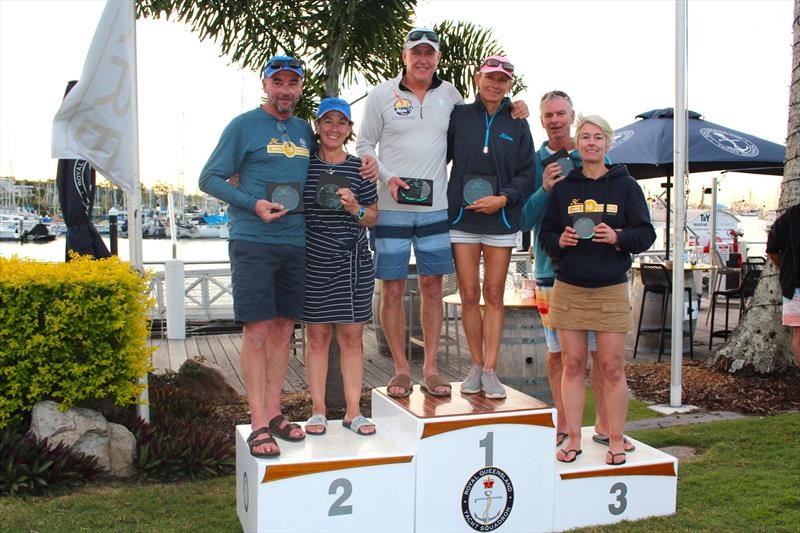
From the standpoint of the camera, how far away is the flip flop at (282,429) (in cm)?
376

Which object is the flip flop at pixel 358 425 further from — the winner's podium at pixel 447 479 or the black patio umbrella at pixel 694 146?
the black patio umbrella at pixel 694 146

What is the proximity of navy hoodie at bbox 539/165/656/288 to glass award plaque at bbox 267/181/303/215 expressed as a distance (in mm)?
1353

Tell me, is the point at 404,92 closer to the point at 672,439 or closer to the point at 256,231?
the point at 256,231

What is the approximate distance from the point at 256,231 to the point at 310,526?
141cm

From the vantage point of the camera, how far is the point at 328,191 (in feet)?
12.2

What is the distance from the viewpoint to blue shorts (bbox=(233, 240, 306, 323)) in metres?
3.61

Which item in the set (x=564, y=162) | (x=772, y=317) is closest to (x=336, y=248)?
(x=564, y=162)

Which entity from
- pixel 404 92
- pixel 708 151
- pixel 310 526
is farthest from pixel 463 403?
pixel 708 151

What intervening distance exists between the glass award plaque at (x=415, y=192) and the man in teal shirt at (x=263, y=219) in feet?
1.71

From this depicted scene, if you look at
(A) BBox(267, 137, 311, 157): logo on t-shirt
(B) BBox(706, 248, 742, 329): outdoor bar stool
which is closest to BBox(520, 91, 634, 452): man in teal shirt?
(A) BBox(267, 137, 311, 157): logo on t-shirt

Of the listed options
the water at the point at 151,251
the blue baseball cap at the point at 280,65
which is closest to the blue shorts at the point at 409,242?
the blue baseball cap at the point at 280,65

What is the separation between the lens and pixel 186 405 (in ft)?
18.7

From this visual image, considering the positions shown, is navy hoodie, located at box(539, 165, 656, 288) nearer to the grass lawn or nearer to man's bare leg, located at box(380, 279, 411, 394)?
man's bare leg, located at box(380, 279, 411, 394)

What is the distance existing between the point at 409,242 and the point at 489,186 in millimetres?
537
